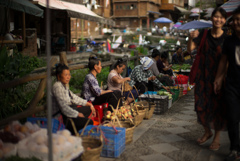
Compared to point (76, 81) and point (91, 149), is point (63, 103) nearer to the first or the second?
point (91, 149)

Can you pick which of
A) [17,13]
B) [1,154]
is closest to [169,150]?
[1,154]

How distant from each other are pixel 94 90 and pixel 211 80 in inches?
82.2

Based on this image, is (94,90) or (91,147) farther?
(94,90)

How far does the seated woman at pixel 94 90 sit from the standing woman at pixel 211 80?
70.3 inches

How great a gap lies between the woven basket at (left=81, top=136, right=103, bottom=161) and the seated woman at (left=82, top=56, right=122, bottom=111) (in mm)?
1701

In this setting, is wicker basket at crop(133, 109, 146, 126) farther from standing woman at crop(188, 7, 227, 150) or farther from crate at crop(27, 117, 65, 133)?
crate at crop(27, 117, 65, 133)

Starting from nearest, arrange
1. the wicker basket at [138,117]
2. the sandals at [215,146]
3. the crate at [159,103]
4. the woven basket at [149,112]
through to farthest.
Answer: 1. the sandals at [215,146]
2. the wicker basket at [138,117]
3. the woven basket at [149,112]
4. the crate at [159,103]

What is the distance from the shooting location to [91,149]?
318cm

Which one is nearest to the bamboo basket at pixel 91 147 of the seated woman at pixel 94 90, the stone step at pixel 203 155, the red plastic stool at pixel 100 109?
the stone step at pixel 203 155

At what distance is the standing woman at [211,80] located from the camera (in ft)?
12.3

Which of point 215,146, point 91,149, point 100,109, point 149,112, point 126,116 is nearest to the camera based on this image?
point 91,149

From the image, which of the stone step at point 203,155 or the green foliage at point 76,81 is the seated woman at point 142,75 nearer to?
the green foliage at point 76,81

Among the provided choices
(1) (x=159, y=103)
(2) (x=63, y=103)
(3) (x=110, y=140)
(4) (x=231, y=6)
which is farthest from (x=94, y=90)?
(4) (x=231, y=6)

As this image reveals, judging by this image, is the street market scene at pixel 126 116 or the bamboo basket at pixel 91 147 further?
the bamboo basket at pixel 91 147
